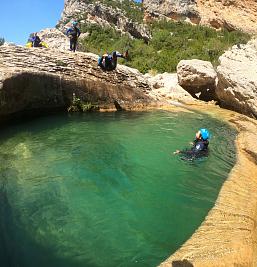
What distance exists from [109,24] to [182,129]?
5171 cm

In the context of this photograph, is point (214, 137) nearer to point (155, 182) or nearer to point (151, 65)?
point (155, 182)

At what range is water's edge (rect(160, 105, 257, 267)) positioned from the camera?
606 cm

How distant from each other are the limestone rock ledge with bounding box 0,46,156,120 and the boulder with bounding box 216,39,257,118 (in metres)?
4.27

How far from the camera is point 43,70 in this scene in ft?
53.6

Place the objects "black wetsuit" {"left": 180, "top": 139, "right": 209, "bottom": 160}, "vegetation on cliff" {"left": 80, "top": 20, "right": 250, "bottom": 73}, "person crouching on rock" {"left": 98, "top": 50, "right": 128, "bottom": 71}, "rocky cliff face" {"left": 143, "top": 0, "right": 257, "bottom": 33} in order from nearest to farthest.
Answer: "black wetsuit" {"left": 180, "top": 139, "right": 209, "bottom": 160}, "person crouching on rock" {"left": 98, "top": 50, "right": 128, "bottom": 71}, "vegetation on cliff" {"left": 80, "top": 20, "right": 250, "bottom": 73}, "rocky cliff face" {"left": 143, "top": 0, "right": 257, "bottom": 33}

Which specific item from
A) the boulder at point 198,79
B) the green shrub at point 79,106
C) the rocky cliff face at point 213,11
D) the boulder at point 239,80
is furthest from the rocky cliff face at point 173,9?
the green shrub at point 79,106

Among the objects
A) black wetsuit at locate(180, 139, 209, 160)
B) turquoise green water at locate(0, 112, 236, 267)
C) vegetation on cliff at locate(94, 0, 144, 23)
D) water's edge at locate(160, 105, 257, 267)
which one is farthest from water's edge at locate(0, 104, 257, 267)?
vegetation on cliff at locate(94, 0, 144, 23)

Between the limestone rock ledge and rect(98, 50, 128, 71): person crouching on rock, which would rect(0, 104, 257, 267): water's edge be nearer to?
the limestone rock ledge

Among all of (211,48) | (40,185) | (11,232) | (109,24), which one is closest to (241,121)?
(40,185)

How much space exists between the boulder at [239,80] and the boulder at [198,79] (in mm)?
2155

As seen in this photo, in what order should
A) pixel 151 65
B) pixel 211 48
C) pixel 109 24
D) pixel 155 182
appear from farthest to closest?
pixel 109 24
pixel 211 48
pixel 151 65
pixel 155 182

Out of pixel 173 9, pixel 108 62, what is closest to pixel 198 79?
pixel 108 62

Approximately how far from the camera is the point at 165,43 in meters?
51.1

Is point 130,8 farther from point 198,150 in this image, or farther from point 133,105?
point 198,150
